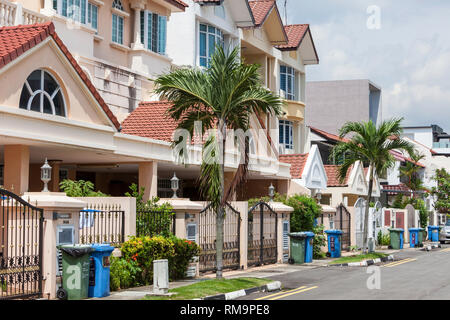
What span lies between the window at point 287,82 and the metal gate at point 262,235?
15.7 m

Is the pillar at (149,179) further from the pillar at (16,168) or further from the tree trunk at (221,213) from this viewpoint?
the tree trunk at (221,213)

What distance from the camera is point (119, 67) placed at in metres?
26.9

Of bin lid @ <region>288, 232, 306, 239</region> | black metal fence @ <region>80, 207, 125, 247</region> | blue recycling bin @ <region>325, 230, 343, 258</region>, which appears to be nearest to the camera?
black metal fence @ <region>80, 207, 125, 247</region>

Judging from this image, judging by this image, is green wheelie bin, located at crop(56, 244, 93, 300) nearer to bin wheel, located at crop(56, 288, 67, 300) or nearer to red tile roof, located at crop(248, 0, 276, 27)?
bin wheel, located at crop(56, 288, 67, 300)

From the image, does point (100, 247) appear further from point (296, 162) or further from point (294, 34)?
point (294, 34)

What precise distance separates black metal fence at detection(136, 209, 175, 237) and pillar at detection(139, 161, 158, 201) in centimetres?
240

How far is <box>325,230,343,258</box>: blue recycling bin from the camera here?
32.6m

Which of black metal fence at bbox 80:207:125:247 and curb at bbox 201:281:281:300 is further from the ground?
black metal fence at bbox 80:207:125:247

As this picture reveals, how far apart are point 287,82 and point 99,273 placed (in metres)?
27.8

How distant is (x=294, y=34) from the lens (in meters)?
43.6

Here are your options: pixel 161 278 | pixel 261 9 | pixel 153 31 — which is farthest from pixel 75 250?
pixel 261 9

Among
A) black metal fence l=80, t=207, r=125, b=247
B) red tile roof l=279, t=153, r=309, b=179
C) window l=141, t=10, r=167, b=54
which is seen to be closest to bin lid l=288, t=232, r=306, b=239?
red tile roof l=279, t=153, r=309, b=179
